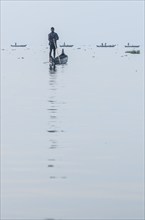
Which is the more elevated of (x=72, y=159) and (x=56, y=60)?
(x=56, y=60)

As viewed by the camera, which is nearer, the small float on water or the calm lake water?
the calm lake water

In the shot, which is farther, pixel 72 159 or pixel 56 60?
pixel 56 60

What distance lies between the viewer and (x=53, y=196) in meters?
10.7

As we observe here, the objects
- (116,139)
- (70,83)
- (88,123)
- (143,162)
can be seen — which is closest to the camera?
(143,162)

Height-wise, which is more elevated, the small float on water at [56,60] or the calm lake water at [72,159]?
the small float on water at [56,60]

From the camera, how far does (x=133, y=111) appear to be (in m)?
21.7

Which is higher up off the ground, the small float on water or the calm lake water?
the small float on water

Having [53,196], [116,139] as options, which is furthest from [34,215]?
[116,139]

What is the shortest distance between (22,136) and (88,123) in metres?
2.68

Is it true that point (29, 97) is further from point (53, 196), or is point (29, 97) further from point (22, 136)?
point (53, 196)

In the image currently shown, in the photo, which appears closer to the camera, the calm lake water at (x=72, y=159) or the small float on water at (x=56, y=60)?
the calm lake water at (x=72, y=159)

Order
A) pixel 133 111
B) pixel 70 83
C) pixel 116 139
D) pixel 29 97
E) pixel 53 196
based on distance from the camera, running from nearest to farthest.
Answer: pixel 53 196
pixel 116 139
pixel 133 111
pixel 29 97
pixel 70 83

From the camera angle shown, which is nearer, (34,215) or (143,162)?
(34,215)

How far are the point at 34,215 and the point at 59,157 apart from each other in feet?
14.1
